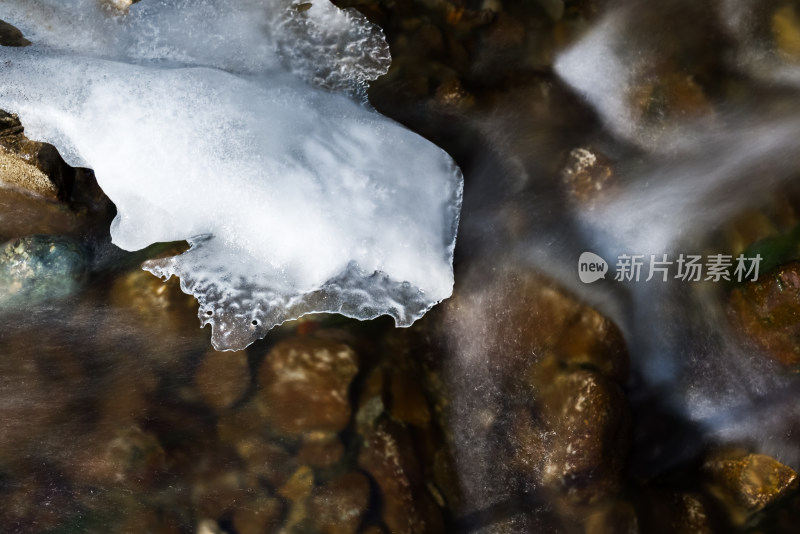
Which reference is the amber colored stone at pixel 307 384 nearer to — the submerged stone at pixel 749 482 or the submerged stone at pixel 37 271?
the submerged stone at pixel 37 271

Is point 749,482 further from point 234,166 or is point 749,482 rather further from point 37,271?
point 37,271

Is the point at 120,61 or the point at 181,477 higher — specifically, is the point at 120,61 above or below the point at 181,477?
above

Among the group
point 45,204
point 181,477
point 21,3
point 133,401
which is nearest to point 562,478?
point 181,477

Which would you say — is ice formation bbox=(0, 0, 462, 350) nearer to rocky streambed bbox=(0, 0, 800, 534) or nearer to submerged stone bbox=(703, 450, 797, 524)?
rocky streambed bbox=(0, 0, 800, 534)

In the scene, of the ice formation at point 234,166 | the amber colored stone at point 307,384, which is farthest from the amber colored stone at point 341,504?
the ice formation at point 234,166

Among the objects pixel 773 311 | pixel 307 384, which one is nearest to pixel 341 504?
pixel 307 384

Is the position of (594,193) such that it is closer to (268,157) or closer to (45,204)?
(268,157)

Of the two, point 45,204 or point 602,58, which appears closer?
point 45,204

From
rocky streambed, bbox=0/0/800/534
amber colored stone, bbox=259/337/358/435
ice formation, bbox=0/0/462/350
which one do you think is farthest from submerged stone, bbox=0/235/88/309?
amber colored stone, bbox=259/337/358/435
